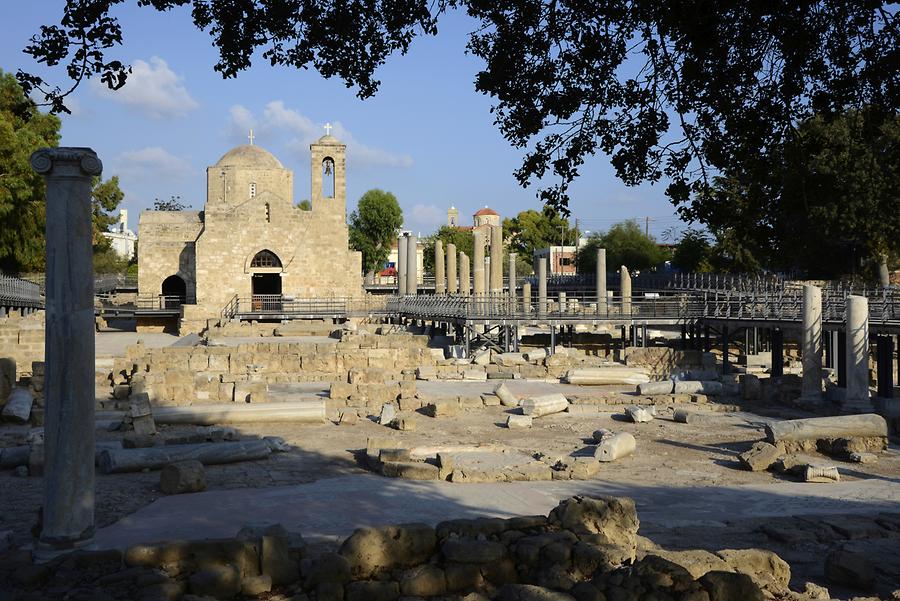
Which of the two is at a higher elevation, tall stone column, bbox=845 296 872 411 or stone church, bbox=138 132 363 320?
stone church, bbox=138 132 363 320

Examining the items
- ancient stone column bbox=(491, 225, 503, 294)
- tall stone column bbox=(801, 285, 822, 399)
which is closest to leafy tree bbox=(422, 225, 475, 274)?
ancient stone column bbox=(491, 225, 503, 294)

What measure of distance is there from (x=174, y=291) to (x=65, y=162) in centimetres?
4338

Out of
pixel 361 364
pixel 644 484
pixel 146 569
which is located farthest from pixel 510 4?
pixel 361 364

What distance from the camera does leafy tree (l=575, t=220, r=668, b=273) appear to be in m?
69.6

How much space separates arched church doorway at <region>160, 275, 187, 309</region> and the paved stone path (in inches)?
1449

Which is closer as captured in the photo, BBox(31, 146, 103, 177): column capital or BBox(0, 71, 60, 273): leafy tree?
BBox(31, 146, 103, 177): column capital

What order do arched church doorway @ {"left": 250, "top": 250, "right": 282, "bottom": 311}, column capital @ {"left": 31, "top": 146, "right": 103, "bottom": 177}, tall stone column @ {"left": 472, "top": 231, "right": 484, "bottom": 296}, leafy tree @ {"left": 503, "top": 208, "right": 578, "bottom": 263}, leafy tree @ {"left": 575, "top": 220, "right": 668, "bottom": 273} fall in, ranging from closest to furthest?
column capital @ {"left": 31, "top": 146, "right": 103, "bottom": 177}, tall stone column @ {"left": 472, "top": 231, "right": 484, "bottom": 296}, arched church doorway @ {"left": 250, "top": 250, "right": 282, "bottom": 311}, leafy tree @ {"left": 575, "top": 220, "right": 668, "bottom": 273}, leafy tree @ {"left": 503, "top": 208, "right": 578, "bottom": 263}

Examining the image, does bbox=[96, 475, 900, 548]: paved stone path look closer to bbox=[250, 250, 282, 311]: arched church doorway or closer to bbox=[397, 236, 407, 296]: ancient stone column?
bbox=[250, 250, 282, 311]: arched church doorway

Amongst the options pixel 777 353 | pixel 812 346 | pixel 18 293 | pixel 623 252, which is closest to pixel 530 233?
pixel 623 252

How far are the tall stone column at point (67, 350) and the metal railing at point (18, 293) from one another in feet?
91.0

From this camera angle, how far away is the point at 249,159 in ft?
169

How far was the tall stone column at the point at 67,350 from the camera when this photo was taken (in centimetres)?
724

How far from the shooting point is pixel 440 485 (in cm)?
1137

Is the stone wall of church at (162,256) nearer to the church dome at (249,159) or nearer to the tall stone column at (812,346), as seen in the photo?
the church dome at (249,159)
